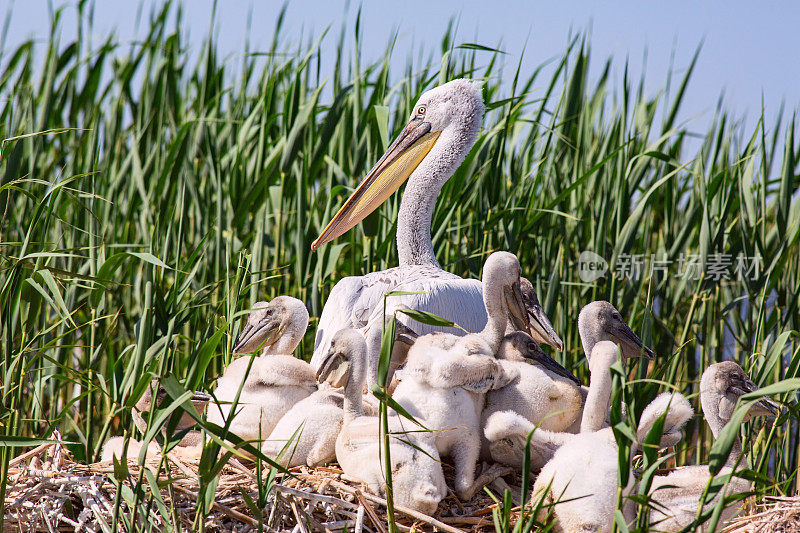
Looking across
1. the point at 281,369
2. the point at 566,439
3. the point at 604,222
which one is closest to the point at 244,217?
the point at 281,369

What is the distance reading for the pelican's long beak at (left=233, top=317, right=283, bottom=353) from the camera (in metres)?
3.07

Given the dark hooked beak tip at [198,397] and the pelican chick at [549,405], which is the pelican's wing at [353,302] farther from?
the pelican chick at [549,405]

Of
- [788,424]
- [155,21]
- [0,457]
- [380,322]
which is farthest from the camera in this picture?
[155,21]

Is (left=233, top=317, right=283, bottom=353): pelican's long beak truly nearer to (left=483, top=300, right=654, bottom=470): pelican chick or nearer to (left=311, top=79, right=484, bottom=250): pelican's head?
(left=311, top=79, right=484, bottom=250): pelican's head

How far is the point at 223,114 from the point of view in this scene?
15.9 ft

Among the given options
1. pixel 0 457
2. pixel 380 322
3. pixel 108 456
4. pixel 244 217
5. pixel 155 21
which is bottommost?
pixel 108 456

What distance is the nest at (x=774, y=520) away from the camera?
7.69ft

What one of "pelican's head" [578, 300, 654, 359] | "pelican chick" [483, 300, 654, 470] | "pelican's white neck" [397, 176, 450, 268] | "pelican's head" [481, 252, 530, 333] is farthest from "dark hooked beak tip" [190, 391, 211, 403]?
"pelican's head" [578, 300, 654, 359]

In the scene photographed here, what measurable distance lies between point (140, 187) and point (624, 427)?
9.36 ft

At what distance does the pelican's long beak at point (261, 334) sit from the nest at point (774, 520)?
167 centimetres

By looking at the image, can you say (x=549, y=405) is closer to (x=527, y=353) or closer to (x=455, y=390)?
(x=527, y=353)

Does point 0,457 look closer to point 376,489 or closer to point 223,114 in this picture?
point 376,489

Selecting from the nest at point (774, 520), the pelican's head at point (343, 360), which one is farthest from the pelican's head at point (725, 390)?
the pelican's head at point (343, 360)

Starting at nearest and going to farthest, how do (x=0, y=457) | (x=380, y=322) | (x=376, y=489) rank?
(x=0, y=457)
(x=376, y=489)
(x=380, y=322)
